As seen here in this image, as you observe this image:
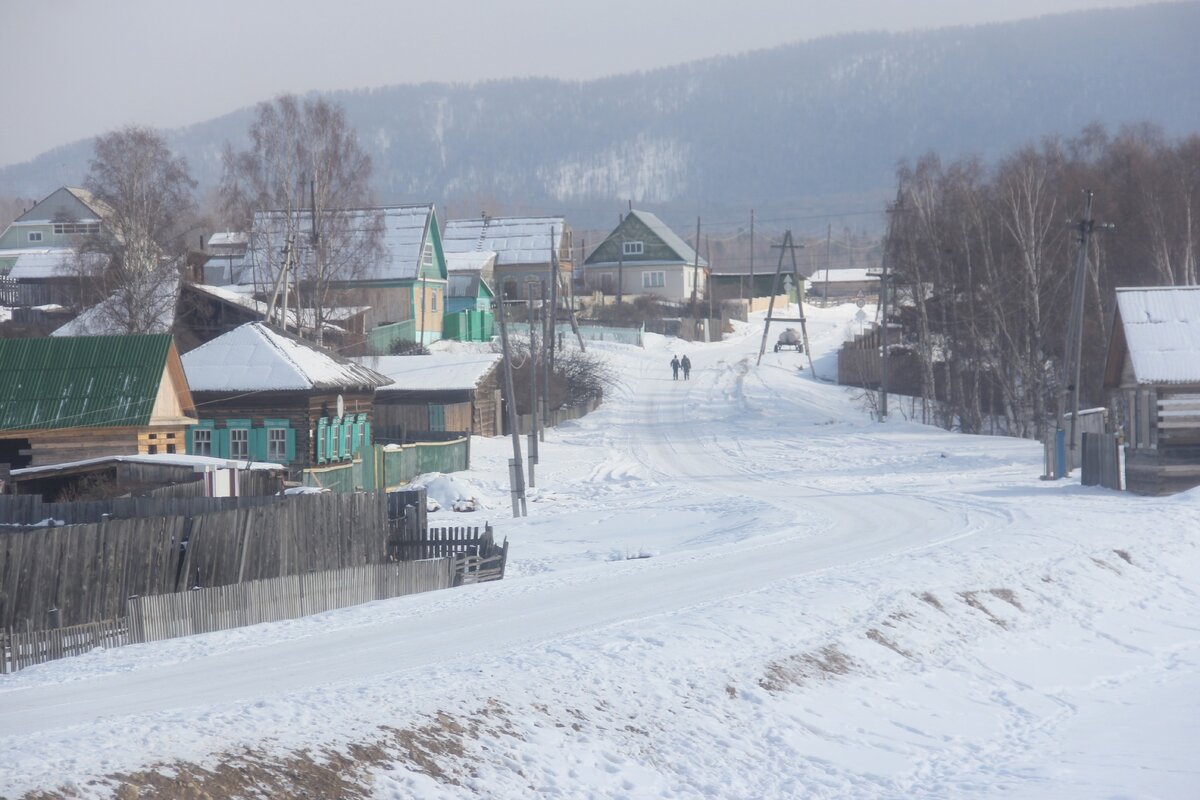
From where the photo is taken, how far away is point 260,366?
38.4 meters

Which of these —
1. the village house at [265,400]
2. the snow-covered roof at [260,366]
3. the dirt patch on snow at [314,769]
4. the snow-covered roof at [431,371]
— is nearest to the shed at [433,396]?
the snow-covered roof at [431,371]

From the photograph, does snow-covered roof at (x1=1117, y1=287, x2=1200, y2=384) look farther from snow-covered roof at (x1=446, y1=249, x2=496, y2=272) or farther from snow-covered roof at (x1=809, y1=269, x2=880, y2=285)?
snow-covered roof at (x1=809, y1=269, x2=880, y2=285)

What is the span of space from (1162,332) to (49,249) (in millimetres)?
70263

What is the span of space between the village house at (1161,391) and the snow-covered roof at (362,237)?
33.0 m

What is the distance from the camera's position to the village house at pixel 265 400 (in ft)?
124

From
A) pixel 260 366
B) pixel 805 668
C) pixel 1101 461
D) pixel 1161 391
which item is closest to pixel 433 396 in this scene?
pixel 260 366

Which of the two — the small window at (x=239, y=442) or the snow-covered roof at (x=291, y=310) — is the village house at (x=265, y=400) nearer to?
the small window at (x=239, y=442)

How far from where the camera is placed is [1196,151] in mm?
51812

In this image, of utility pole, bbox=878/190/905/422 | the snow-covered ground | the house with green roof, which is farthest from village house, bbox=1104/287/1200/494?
the house with green roof

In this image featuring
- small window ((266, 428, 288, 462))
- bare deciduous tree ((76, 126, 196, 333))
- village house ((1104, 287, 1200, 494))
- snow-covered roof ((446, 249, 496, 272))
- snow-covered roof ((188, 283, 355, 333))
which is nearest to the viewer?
village house ((1104, 287, 1200, 494))

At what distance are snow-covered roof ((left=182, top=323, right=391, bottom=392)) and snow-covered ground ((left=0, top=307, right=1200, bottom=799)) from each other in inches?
557

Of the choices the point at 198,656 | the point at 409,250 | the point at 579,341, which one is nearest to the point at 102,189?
the point at 409,250

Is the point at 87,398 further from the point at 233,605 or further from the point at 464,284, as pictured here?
the point at 464,284

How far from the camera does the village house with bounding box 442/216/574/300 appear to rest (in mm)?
88812
